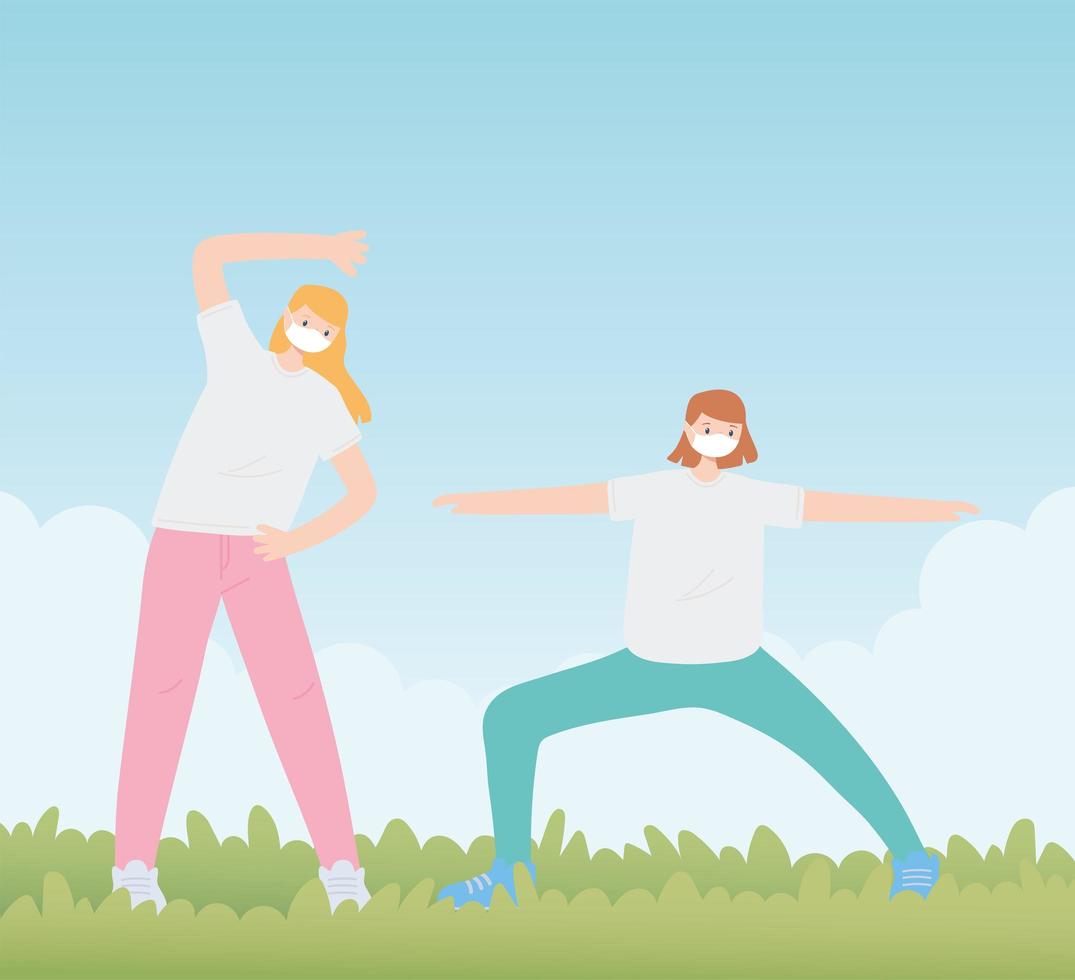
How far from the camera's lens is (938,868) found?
8.27 meters

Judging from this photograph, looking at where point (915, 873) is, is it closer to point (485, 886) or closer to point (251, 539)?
point (485, 886)

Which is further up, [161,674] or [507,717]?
[161,674]

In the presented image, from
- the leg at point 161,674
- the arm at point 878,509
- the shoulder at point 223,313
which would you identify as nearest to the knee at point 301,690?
the leg at point 161,674

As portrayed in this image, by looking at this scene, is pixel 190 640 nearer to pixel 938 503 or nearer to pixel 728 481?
pixel 728 481

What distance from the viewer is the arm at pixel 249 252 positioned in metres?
8.02

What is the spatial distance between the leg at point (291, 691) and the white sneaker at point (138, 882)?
750 mm

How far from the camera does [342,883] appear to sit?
801cm

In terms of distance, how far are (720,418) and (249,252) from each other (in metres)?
2.32

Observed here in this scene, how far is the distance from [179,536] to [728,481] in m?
2.55

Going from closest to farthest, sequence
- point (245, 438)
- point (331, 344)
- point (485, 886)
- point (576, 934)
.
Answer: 1. point (576, 934)
2. point (245, 438)
3. point (485, 886)
4. point (331, 344)

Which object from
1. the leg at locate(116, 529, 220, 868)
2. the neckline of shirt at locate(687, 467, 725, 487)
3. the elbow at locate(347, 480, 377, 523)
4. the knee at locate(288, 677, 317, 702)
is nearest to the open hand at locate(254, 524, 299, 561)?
the leg at locate(116, 529, 220, 868)

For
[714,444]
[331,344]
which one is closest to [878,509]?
[714,444]

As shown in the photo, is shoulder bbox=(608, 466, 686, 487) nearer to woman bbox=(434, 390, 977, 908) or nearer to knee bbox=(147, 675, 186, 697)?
woman bbox=(434, 390, 977, 908)

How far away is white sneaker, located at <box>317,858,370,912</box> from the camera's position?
26.3ft
